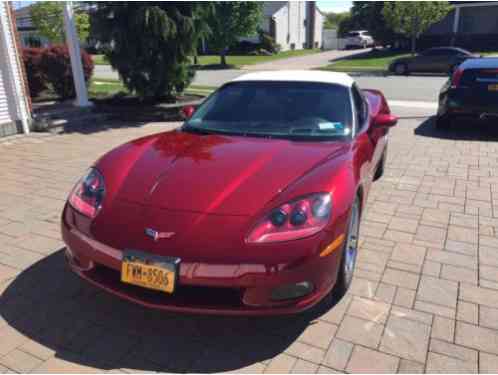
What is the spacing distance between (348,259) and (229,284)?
1119 mm

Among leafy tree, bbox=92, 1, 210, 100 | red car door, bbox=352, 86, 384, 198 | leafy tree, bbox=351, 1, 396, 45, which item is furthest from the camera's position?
leafy tree, bbox=351, 1, 396, 45

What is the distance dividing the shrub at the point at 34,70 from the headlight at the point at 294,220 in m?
10.8

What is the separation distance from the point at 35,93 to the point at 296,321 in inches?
456

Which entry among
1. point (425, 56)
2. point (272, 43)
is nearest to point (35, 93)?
point (425, 56)

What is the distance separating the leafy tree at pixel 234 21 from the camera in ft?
84.4

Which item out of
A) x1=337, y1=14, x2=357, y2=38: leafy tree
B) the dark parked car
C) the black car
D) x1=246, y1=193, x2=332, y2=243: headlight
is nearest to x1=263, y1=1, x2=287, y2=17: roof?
x1=337, y1=14, x2=357, y2=38: leafy tree

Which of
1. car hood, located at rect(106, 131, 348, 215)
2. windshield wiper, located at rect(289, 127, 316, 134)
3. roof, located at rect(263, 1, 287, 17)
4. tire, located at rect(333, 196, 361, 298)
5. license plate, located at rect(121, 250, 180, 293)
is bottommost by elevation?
tire, located at rect(333, 196, 361, 298)

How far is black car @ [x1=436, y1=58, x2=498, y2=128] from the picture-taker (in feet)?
24.9

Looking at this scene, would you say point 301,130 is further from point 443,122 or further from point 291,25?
point 291,25

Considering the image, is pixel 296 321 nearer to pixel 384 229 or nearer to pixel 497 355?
pixel 497 355

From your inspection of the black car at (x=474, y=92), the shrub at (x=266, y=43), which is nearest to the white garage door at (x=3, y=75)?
the black car at (x=474, y=92)

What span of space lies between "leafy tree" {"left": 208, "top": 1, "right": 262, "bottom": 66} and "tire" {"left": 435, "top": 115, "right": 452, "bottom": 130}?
19506mm

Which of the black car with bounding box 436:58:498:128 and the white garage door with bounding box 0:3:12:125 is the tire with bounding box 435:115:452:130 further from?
the white garage door with bounding box 0:3:12:125

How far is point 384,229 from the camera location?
4133 mm
